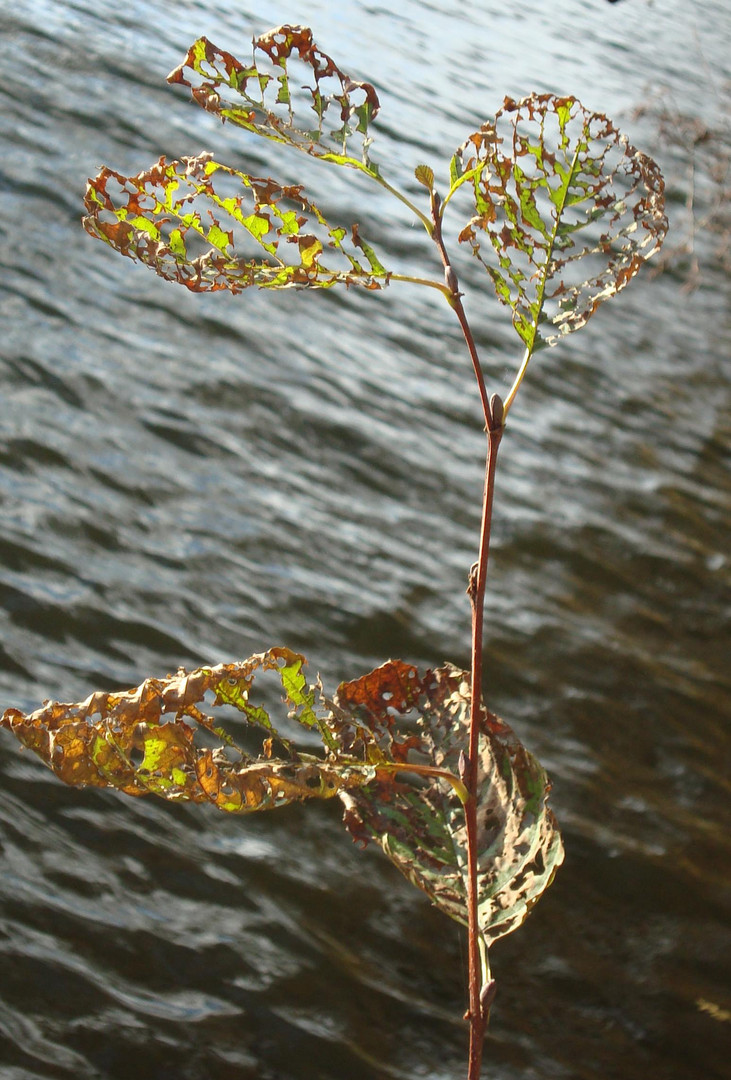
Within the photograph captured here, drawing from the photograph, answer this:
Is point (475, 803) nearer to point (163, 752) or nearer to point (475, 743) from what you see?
point (475, 743)

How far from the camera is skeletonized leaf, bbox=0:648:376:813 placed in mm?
664

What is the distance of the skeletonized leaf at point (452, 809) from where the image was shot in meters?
0.80

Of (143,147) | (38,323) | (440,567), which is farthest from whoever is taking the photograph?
(143,147)

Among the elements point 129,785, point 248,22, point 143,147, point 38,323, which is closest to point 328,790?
point 129,785

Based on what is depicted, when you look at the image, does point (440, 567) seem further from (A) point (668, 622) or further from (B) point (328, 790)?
(B) point (328, 790)

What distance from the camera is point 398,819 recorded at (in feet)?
2.71

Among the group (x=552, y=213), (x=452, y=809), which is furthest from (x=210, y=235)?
(x=452, y=809)

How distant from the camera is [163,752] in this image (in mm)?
681

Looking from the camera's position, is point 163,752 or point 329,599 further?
point 329,599

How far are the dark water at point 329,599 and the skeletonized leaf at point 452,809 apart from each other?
1.36 meters

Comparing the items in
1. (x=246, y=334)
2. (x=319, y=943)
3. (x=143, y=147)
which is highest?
(x=143, y=147)

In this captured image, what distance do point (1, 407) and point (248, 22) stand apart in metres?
5.83

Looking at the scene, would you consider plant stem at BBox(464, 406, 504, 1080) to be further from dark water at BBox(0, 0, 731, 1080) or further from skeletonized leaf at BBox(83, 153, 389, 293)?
dark water at BBox(0, 0, 731, 1080)

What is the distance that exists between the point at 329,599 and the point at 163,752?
2661 mm
